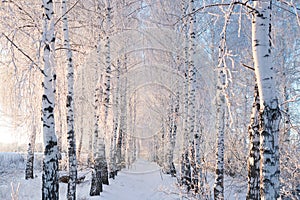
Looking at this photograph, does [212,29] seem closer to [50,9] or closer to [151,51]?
[151,51]

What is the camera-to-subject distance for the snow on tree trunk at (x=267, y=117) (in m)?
3.51

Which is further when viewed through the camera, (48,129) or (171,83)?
(171,83)

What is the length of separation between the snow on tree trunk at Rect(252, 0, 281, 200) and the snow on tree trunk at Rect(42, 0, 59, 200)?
3835 mm

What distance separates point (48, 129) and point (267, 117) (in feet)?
13.1

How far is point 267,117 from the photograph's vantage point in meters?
3.53

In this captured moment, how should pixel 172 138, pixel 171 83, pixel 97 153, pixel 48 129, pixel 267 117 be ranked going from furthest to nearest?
pixel 171 83 → pixel 172 138 → pixel 97 153 → pixel 48 129 → pixel 267 117

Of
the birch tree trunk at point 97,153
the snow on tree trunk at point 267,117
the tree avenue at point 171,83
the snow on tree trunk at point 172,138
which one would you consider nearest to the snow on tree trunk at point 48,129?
the tree avenue at point 171,83

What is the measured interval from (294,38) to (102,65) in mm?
7975

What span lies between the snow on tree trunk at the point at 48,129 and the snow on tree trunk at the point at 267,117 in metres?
3.84

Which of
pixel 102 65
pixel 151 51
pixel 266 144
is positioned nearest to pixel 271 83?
pixel 266 144

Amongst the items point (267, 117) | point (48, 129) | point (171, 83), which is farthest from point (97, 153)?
point (171, 83)

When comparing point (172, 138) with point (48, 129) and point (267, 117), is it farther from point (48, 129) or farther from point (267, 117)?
point (267, 117)

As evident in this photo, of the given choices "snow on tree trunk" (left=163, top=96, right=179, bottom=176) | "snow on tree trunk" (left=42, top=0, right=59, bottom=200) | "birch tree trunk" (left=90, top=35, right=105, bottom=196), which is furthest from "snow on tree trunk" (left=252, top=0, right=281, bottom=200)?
"snow on tree trunk" (left=163, top=96, right=179, bottom=176)

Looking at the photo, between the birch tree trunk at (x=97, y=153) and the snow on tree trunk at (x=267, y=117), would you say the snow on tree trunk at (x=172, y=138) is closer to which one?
the birch tree trunk at (x=97, y=153)
